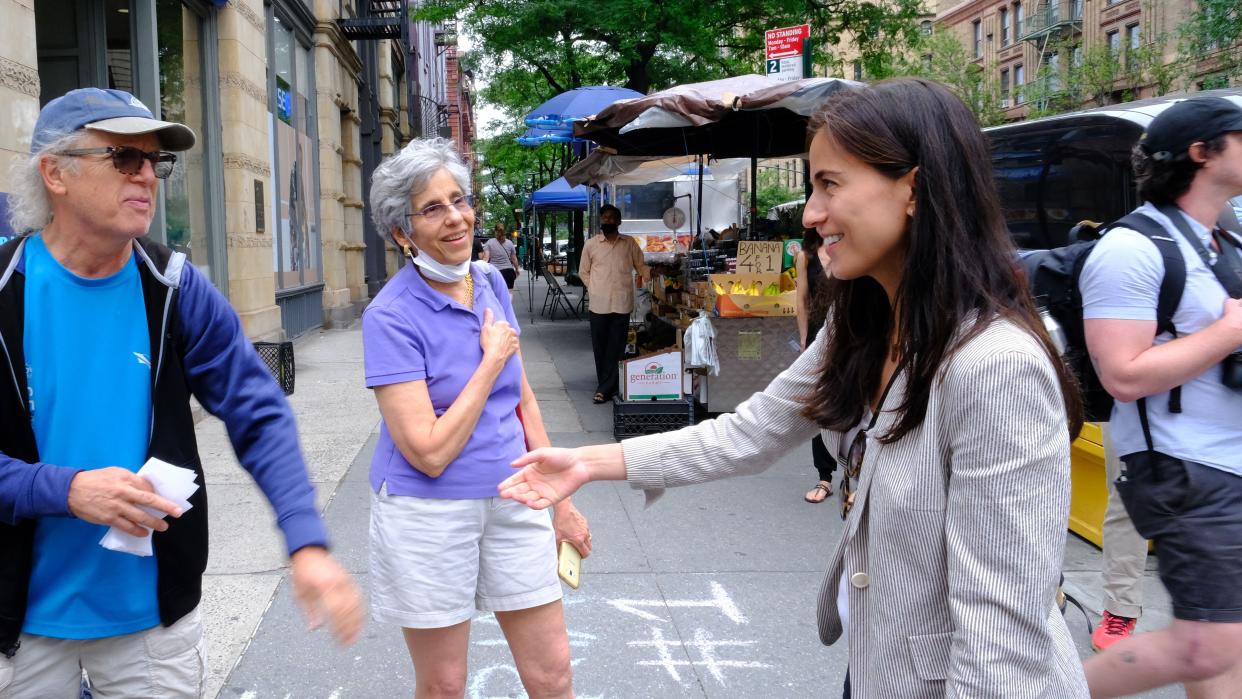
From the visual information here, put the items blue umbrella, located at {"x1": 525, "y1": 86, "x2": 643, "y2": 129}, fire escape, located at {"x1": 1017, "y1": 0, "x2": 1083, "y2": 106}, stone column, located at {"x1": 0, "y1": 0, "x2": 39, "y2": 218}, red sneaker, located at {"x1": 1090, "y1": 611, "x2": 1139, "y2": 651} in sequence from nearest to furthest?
red sneaker, located at {"x1": 1090, "y1": 611, "x2": 1139, "y2": 651}, stone column, located at {"x1": 0, "y1": 0, "x2": 39, "y2": 218}, blue umbrella, located at {"x1": 525, "y1": 86, "x2": 643, "y2": 129}, fire escape, located at {"x1": 1017, "y1": 0, "x2": 1083, "y2": 106}

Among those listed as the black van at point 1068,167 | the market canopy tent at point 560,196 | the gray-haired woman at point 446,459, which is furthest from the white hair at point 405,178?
the market canopy tent at point 560,196

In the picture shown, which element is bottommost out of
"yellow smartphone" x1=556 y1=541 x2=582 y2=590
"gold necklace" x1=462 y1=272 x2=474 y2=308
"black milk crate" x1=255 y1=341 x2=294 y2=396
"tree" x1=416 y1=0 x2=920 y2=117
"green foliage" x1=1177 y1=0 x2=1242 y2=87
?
"yellow smartphone" x1=556 y1=541 x2=582 y2=590

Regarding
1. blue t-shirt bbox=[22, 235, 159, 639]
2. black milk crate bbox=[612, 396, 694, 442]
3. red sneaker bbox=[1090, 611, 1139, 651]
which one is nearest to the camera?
blue t-shirt bbox=[22, 235, 159, 639]

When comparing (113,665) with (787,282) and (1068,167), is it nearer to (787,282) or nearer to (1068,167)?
(1068,167)

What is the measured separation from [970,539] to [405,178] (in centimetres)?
187

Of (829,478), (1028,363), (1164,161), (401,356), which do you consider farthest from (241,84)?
(1028,363)

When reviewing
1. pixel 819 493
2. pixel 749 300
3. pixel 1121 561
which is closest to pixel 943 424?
pixel 1121 561

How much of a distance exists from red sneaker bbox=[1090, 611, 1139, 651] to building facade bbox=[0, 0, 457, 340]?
5.18 metres

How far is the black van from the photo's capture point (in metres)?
5.71

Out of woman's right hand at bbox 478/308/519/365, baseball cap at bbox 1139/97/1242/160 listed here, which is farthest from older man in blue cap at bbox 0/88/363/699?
baseball cap at bbox 1139/97/1242/160

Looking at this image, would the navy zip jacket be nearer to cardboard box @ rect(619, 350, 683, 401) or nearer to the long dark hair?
the long dark hair

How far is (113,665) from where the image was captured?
2189mm

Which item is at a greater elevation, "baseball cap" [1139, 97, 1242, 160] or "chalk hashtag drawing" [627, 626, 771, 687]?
"baseball cap" [1139, 97, 1242, 160]

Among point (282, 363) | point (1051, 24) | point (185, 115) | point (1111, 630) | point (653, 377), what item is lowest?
point (1111, 630)
